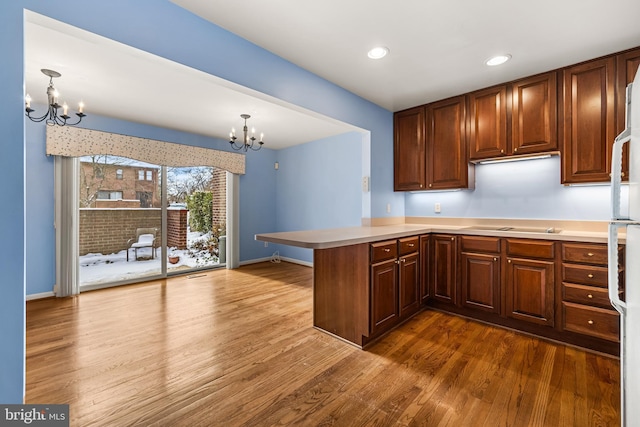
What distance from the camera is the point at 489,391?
1699 millimetres

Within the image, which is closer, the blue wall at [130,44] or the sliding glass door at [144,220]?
the blue wall at [130,44]

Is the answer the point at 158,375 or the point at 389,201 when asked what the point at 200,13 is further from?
the point at 389,201

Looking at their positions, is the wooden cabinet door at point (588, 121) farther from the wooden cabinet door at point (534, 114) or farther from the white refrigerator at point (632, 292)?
the white refrigerator at point (632, 292)

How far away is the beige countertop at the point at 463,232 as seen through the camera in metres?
1.92

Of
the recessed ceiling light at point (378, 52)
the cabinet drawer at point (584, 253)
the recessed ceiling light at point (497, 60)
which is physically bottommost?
the cabinet drawer at point (584, 253)

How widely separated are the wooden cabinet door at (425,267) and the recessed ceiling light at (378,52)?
5.92 ft

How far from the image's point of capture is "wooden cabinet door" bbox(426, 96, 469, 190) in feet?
10.1

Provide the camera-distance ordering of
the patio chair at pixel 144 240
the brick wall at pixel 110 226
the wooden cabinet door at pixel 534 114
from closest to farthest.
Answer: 1. the wooden cabinet door at pixel 534 114
2. the brick wall at pixel 110 226
3. the patio chair at pixel 144 240

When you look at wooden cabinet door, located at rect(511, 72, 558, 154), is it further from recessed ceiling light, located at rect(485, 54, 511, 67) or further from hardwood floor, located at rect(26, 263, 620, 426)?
hardwood floor, located at rect(26, 263, 620, 426)

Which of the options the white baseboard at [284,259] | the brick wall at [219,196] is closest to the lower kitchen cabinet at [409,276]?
the white baseboard at [284,259]

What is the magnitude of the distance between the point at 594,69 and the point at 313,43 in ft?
7.97

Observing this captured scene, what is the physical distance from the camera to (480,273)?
269 cm

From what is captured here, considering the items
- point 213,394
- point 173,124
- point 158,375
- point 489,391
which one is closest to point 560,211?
point 489,391

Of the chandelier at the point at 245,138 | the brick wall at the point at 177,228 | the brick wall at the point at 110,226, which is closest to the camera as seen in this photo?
the chandelier at the point at 245,138
